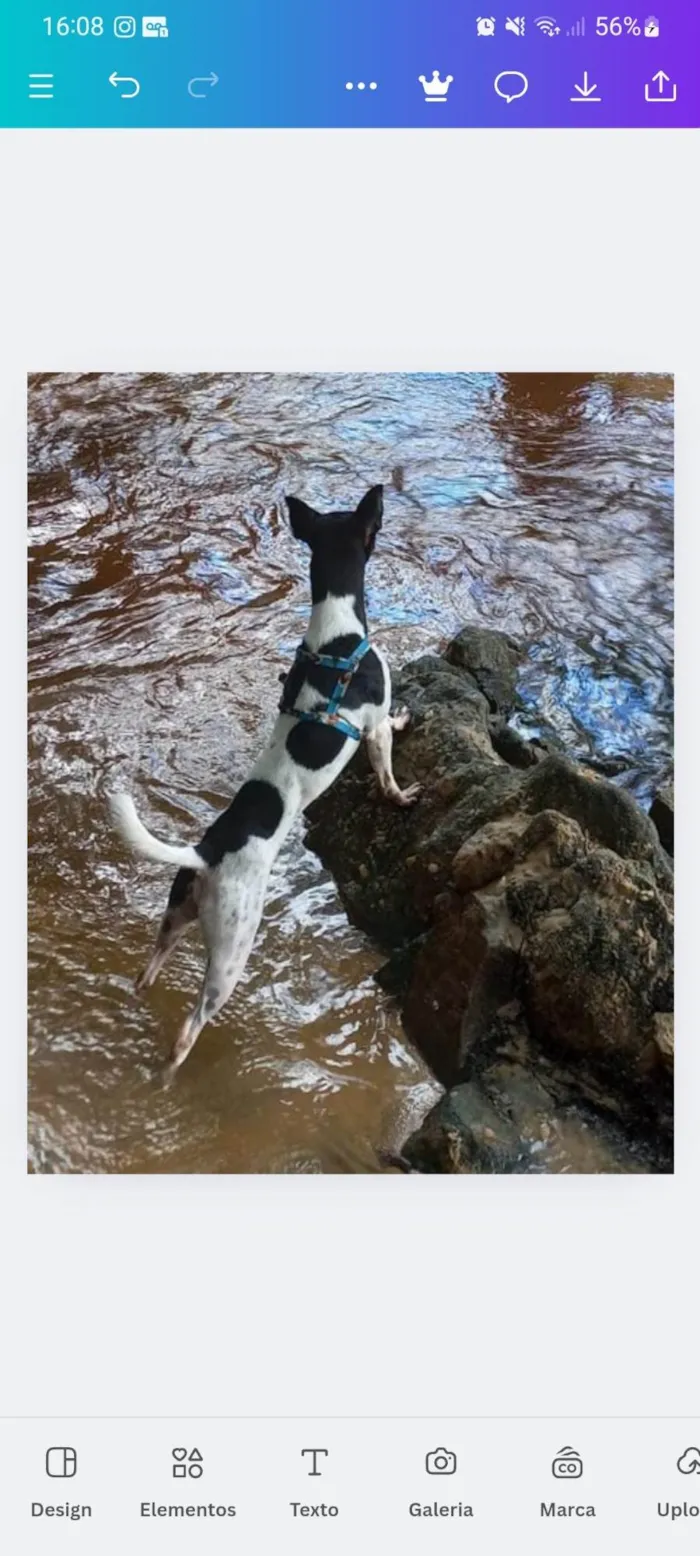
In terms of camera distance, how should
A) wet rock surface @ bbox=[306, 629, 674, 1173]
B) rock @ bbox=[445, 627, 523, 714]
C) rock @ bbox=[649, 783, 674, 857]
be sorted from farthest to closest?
rock @ bbox=[445, 627, 523, 714] < rock @ bbox=[649, 783, 674, 857] < wet rock surface @ bbox=[306, 629, 674, 1173]

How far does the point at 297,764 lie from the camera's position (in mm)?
1843

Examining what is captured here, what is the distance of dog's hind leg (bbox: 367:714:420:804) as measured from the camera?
6.47 ft

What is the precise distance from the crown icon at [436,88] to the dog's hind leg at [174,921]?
119 cm

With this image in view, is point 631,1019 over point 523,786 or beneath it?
beneath

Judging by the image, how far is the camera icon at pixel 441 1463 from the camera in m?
1.19

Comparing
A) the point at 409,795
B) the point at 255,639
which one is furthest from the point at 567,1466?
the point at 255,639

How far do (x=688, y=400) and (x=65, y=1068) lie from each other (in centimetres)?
137

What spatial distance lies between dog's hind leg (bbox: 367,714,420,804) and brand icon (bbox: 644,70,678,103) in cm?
109

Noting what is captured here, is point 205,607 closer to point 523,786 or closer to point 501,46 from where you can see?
point 523,786

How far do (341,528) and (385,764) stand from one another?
0.48 meters

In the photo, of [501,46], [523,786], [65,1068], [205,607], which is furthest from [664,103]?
[65,1068]

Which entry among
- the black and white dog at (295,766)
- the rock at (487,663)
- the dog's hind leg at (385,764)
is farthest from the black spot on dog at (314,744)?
the rock at (487,663)

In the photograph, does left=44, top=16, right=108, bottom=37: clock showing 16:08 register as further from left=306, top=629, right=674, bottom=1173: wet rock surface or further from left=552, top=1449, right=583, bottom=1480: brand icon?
left=552, top=1449, right=583, bottom=1480: brand icon

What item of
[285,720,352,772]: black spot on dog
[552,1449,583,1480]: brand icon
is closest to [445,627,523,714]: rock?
[285,720,352,772]: black spot on dog
